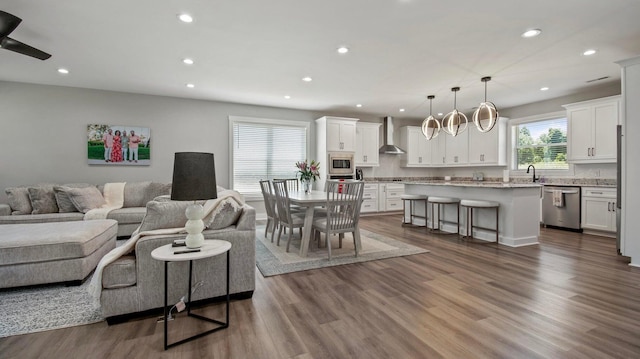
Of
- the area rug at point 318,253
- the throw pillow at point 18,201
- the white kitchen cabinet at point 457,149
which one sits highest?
the white kitchen cabinet at point 457,149

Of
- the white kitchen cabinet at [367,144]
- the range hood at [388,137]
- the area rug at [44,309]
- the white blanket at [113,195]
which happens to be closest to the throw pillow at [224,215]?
the area rug at [44,309]

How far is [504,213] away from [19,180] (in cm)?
793

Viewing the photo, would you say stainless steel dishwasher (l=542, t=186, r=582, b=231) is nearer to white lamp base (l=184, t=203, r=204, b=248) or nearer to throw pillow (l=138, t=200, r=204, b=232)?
white lamp base (l=184, t=203, r=204, b=248)

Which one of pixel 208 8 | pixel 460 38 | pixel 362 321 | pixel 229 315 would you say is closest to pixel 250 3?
pixel 208 8

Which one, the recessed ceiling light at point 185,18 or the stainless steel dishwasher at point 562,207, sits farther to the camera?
the stainless steel dishwasher at point 562,207

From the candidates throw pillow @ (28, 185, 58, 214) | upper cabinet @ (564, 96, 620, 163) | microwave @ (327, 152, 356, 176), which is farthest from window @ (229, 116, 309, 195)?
upper cabinet @ (564, 96, 620, 163)

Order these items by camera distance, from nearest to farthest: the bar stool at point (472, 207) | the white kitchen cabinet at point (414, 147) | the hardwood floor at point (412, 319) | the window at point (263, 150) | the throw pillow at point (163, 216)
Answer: the hardwood floor at point (412, 319) < the throw pillow at point (163, 216) < the bar stool at point (472, 207) < the window at point (263, 150) < the white kitchen cabinet at point (414, 147)

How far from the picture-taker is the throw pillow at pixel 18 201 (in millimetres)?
4234

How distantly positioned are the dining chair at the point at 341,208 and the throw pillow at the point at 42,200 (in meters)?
4.10

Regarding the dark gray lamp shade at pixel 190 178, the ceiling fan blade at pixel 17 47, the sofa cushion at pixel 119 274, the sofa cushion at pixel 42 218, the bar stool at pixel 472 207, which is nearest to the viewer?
the dark gray lamp shade at pixel 190 178

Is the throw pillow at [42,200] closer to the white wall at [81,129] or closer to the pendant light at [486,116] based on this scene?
the white wall at [81,129]

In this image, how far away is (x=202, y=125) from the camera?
5980 millimetres

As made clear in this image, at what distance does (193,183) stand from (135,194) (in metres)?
3.88

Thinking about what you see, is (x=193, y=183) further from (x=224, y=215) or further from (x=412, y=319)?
(x=412, y=319)
